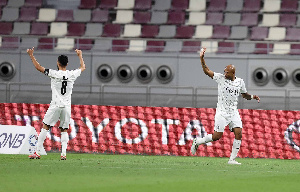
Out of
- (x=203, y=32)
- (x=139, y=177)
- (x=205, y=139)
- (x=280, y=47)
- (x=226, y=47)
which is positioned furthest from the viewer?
(x=203, y=32)

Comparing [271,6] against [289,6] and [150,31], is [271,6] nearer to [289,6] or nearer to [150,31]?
[289,6]

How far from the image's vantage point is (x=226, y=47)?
2803 centimetres

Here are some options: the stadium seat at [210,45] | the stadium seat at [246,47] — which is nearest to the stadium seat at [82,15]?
the stadium seat at [210,45]

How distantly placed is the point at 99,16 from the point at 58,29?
5.77ft

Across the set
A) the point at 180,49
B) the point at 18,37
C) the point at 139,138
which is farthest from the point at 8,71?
the point at 139,138

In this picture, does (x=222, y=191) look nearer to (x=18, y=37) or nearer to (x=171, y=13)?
(x=18, y=37)

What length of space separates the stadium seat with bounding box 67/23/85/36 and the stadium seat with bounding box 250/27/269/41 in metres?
6.70

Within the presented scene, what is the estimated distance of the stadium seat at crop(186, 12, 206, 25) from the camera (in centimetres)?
3059

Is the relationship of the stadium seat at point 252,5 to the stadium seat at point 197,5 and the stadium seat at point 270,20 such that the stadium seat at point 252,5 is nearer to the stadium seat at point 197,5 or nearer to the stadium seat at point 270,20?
the stadium seat at point 270,20

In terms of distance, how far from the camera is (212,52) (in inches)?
1093

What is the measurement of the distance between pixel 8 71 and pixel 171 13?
7.39m

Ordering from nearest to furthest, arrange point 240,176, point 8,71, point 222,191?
point 222,191
point 240,176
point 8,71

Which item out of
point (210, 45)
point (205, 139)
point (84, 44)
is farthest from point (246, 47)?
point (205, 139)

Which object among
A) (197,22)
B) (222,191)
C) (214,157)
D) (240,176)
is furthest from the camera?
(197,22)
